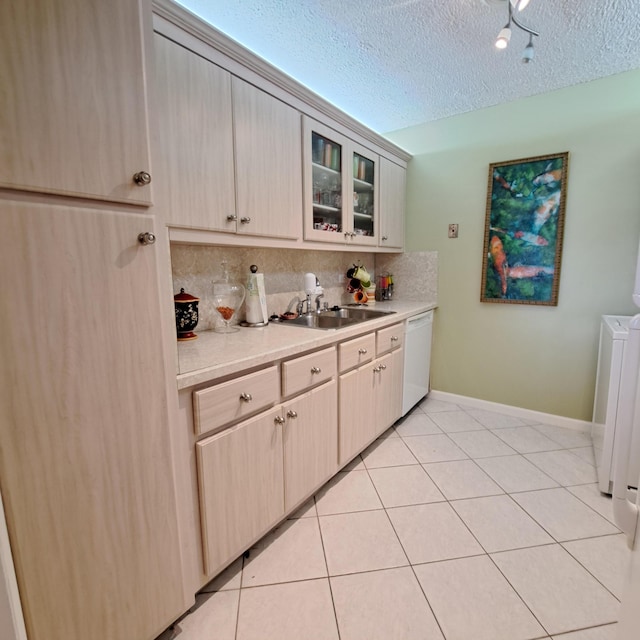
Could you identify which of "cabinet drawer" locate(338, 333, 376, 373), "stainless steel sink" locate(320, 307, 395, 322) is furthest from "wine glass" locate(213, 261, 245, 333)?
"stainless steel sink" locate(320, 307, 395, 322)

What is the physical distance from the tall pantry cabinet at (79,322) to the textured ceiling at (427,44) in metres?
1.06

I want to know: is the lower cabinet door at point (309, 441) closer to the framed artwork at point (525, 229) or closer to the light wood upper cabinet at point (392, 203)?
the light wood upper cabinet at point (392, 203)

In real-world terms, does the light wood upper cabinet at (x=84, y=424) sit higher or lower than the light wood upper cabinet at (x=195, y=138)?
lower

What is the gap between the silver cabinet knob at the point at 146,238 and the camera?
91 centimetres

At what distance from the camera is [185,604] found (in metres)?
1.13

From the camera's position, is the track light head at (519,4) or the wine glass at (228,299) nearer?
the track light head at (519,4)

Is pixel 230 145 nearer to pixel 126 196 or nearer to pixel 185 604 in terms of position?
pixel 126 196

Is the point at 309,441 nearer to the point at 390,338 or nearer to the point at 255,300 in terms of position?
the point at 255,300

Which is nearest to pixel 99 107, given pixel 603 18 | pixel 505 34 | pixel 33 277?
pixel 33 277

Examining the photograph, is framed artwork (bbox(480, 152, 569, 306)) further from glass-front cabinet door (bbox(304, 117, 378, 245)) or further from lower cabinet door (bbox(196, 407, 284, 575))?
lower cabinet door (bbox(196, 407, 284, 575))

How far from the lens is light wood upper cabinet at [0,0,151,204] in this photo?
686 mm

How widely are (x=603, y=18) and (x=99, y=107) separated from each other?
2297 millimetres

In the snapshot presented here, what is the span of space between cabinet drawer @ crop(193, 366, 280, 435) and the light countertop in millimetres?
46

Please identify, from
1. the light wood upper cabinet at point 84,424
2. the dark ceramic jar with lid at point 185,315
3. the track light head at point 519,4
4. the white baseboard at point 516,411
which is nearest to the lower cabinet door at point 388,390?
the white baseboard at point 516,411
